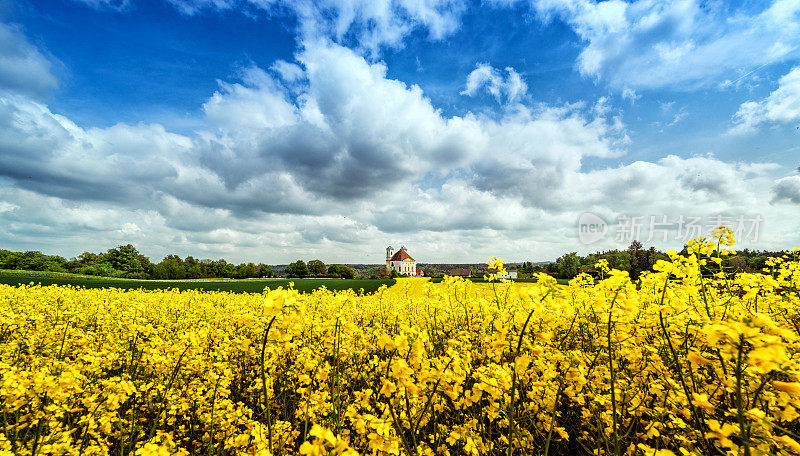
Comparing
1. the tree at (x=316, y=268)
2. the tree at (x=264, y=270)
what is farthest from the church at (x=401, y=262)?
the tree at (x=264, y=270)

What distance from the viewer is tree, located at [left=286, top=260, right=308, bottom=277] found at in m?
97.9

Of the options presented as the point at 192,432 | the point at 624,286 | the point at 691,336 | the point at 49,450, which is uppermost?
the point at 624,286

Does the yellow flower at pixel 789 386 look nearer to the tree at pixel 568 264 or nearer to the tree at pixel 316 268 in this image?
the tree at pixel 568 264

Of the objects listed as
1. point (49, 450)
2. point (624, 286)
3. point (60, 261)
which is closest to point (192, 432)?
point (49, 450)

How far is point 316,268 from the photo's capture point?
104 m

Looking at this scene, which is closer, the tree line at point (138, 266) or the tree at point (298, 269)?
the tree line at point (138, 266)

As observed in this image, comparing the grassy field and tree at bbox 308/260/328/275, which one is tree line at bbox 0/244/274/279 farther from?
the grassy field

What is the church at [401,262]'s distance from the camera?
10681cm

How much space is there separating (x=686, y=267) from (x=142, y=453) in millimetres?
5926

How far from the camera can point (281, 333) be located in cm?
230

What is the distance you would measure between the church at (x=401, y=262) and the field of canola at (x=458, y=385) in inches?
3955

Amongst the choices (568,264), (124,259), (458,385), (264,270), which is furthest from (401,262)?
(458,385)

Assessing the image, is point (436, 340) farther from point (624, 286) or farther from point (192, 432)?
point (192, 432)

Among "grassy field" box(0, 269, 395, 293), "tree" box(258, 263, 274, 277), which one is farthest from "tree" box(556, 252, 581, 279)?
"tree" box(258, 263, 274, 277)
